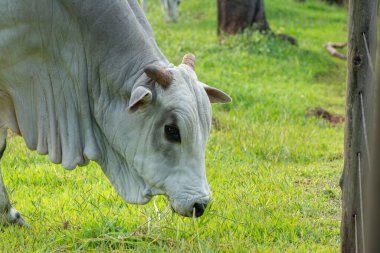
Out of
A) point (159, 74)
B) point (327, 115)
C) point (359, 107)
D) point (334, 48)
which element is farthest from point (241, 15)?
point (359, 107)

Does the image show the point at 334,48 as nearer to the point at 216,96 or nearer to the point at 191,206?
the point at 216,96

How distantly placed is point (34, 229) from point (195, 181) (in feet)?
3.81

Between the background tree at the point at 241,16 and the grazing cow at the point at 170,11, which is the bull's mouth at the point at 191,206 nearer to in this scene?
the background tree at the point at 241,16

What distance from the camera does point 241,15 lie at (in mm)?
11758

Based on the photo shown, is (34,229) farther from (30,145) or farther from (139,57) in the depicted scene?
(139,57)

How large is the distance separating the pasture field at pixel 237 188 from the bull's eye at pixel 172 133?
537 mm

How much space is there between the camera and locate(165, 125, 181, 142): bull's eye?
412 cm

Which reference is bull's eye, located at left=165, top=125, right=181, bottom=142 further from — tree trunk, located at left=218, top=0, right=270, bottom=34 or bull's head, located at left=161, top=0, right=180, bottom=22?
bull's head, located at left=161, top=0, right=180, bottom=22

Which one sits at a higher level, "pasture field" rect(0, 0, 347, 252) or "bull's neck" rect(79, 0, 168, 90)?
"bull's neck" rect(79, 0, 168, 90)

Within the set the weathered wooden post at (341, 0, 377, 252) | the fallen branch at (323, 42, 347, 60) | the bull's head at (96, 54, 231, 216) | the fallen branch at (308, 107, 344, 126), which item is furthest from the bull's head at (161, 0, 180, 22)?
the weathered wooden post at (341, 0, 377, 252)

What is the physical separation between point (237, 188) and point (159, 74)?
1.69 meters

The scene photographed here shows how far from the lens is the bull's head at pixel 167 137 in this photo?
409 cm

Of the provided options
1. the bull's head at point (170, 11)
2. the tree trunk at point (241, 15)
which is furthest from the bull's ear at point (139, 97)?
the bull's head at point (170, 11)

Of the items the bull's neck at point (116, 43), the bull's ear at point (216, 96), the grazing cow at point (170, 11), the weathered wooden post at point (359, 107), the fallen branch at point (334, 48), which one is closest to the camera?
the weathered wooden post at point (359, 107)
